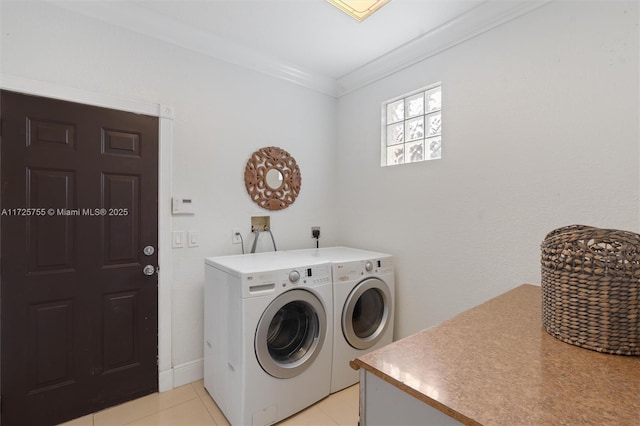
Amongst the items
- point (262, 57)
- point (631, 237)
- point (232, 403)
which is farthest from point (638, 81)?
point (232, 403)

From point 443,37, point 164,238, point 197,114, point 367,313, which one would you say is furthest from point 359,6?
point 367,313

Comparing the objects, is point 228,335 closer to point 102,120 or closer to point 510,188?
point 102,120

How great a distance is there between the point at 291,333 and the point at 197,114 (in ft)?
5.96

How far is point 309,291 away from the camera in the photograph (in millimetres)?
1927

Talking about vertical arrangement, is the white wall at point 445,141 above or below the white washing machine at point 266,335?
above

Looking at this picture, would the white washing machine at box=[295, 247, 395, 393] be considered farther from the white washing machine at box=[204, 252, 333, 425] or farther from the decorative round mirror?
the decorative round mirror

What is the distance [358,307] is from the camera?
235cm

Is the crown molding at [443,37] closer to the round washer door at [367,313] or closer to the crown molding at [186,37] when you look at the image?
the crown molding at [186,37]

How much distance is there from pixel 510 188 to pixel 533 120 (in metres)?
0.43

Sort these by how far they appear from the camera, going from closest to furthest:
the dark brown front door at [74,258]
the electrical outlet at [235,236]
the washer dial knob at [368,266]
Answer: the dark brown front door at [74,258] < the washer dial knob at [368,266] < the electrical outlet at [235,236]

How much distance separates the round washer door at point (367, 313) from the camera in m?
2.16

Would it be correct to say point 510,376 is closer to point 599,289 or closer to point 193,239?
point 599,289

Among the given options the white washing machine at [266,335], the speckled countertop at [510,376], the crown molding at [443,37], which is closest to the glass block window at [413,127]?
the crown molding at [443,37]

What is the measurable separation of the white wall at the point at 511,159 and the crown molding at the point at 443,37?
55mm
